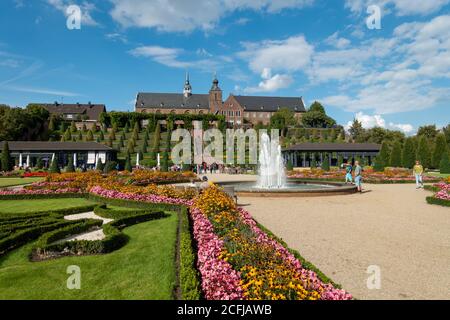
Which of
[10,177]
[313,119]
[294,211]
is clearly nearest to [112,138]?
[10,177]

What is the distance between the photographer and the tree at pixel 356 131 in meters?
85.7

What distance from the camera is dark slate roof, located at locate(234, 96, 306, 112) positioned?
108 meters

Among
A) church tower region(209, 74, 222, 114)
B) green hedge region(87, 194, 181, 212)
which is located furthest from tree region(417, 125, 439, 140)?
green hedge region(87, 194, 181, 212)

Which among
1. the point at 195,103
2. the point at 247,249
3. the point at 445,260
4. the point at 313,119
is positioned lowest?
the point at 445,260

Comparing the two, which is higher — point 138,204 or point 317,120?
point 317,120

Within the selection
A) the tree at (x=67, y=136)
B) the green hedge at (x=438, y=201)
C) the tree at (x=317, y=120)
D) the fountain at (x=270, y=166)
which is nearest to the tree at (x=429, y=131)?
the tree at (x=317, y=120)

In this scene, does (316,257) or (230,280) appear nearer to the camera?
(230,280)

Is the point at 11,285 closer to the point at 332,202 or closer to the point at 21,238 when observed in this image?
the point at 21,238

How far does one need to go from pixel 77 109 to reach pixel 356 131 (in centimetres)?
8436

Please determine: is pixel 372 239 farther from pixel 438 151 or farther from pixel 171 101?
pixel 171 101

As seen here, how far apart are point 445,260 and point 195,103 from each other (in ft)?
334

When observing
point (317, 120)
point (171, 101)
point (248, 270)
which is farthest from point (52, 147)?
point (317, 120)

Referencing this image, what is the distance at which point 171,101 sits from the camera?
4146 inches

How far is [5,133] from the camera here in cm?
6388
